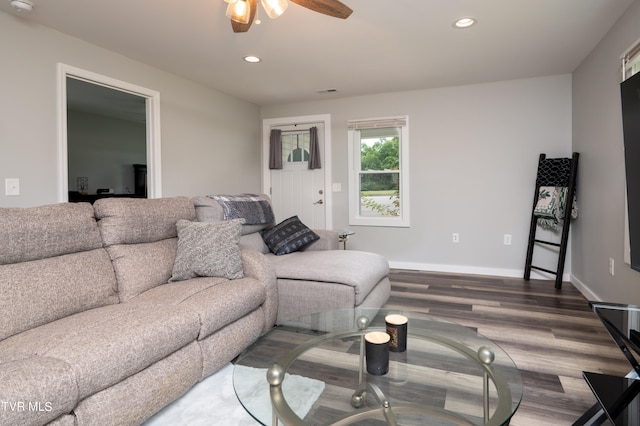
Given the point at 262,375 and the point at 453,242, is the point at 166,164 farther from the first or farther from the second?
the point at 453,242

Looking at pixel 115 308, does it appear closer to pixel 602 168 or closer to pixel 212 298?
pixel 212 298

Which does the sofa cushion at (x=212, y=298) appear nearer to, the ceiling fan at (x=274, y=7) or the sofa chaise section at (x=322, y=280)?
the sofa chaise section at (x=322, y=280)

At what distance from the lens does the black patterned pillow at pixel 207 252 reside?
2402mm

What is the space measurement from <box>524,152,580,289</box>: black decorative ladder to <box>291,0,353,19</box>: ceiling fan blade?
10.5ft

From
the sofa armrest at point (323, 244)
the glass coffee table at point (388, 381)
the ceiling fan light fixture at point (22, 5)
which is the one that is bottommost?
the glass coffee table at point (388, 381)

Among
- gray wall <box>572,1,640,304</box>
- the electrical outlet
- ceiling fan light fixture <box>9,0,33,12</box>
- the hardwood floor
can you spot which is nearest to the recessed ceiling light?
gray wall <box>572,1,640,304</box>

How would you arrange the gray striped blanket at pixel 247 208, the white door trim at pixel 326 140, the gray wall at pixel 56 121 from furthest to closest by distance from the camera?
the white door trim at pixel 326 140 < the gray striped blanket at pixel 247 208 < the gray wall at pixel 56 121

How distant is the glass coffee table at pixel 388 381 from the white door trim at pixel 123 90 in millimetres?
2493

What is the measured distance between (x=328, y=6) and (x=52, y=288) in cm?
202

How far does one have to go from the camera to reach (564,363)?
2.17 metres

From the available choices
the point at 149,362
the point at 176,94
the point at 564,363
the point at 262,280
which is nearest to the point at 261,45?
the point at 176,94

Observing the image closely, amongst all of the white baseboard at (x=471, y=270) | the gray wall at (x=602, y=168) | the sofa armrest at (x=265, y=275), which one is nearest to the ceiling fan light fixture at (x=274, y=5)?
the sofa armrest at (x=265, y=275)

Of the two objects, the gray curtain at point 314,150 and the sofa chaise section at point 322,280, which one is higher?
the gray curtain at point 314,150

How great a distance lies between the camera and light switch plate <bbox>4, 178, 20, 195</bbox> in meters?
2.62
